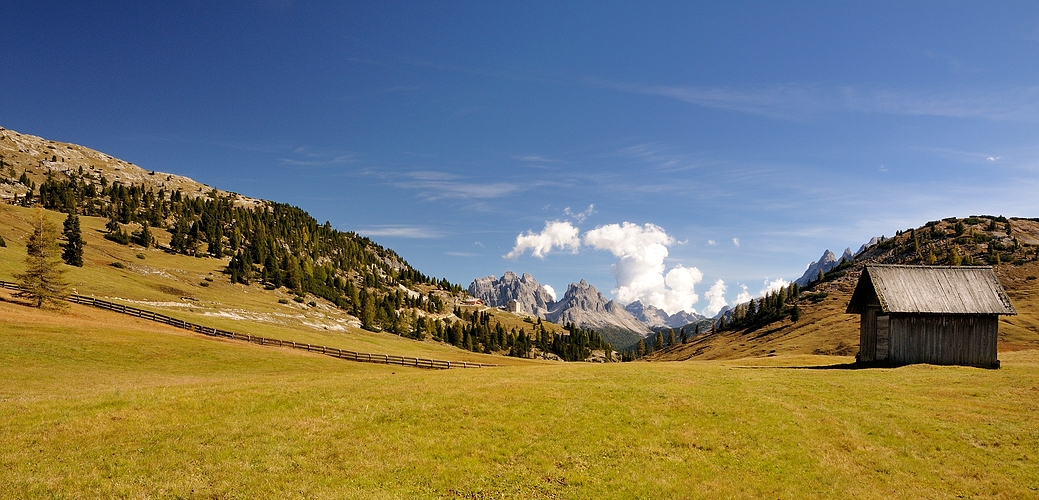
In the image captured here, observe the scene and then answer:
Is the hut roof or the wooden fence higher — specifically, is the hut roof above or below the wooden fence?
above

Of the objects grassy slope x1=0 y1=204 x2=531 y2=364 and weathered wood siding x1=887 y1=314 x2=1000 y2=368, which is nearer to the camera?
weathered wood siding x1=887 y1=314 x2=1000 y2=368

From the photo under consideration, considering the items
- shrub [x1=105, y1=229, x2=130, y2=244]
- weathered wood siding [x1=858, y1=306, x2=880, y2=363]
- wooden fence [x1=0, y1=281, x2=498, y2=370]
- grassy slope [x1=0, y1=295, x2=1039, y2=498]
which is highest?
shrub [x1=105, y1=229, x2=130, y2=244]

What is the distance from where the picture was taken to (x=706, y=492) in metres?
16.6

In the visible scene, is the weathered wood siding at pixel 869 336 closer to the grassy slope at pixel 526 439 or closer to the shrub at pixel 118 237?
the grassy slope at pixel 526 439

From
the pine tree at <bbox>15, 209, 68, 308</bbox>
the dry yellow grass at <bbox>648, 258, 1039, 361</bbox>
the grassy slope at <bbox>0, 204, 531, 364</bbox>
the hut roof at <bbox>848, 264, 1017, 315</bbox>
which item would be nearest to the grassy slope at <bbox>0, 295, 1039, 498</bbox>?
the hut roof at <bbox>848, 264, 1017, 315</bbox>

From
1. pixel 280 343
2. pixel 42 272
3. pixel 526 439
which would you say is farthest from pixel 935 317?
pixel 42 272

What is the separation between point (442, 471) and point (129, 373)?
37.8 m

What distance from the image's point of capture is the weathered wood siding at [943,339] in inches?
1827

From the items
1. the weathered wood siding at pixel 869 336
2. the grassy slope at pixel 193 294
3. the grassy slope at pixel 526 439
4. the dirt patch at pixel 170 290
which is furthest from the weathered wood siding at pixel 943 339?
the dirt patch at pixel 170 290

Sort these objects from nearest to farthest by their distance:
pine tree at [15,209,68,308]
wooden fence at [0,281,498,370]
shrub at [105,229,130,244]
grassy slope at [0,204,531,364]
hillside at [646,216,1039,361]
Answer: pine tree at [15,209,68,308] → wooden fence at [0,281,498,370] → grassy slope at [0,204,531,364] → hillside at [646,216,1039,361] → shrub at [105,229,130,244]

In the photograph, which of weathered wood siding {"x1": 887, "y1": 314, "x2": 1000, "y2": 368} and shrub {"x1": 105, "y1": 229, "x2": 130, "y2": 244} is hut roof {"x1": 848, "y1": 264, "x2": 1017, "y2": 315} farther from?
shrub {"x1": 105, "y1": 229, "x2": 130, "y2": 244}

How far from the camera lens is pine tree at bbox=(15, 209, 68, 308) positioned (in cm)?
6031

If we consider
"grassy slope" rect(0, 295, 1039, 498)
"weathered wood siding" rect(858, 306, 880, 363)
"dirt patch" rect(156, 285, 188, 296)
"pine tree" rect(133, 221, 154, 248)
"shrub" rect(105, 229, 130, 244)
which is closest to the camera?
"grassy slope" rect(0, 295, 1039, 498)

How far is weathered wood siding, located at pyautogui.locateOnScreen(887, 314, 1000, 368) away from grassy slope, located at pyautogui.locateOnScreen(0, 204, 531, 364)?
195 feet
